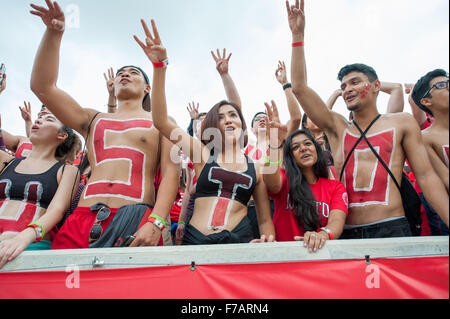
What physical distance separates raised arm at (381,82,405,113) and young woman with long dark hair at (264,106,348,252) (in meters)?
1.12

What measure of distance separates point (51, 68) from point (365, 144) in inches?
110

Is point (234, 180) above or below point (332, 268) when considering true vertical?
above

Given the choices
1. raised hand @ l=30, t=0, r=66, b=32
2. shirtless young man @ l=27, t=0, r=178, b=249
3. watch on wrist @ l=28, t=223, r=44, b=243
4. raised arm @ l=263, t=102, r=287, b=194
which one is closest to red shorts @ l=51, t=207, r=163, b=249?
shirtless young man @ l=27, t=0, r=178, b=249

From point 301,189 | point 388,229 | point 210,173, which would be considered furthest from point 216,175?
point 388,229

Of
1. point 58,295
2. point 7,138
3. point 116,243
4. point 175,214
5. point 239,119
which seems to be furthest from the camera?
point 7,138

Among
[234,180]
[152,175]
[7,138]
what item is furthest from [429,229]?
[7,138]

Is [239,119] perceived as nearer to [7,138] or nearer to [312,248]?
[312,248]

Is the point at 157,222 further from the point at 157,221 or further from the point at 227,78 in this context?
the point at 227,78

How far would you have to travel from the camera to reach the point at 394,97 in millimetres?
3619

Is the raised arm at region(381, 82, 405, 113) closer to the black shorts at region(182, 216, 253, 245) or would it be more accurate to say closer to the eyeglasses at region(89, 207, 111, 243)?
the black shorts at region(182, 216, 253, 245)

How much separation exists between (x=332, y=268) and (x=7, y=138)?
15.8ft

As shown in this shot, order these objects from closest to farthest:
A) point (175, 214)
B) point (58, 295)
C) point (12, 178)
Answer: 1. point (58, 295)
2. point (12, 178)
3. point (175, 214)

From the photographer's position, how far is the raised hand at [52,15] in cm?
259
